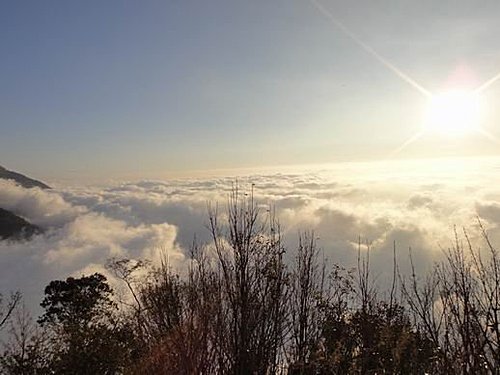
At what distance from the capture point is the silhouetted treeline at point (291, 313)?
23.0ft

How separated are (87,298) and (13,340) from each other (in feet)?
15.3

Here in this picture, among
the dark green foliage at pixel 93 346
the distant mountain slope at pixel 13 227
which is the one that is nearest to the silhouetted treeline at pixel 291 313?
the dark green foliage at pixel 93 346

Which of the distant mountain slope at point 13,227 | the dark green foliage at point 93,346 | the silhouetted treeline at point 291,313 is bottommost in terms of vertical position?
the distant mountain slope at point 13,227

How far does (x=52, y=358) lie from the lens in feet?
61.1

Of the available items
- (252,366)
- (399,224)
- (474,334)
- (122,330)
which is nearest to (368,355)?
(252,366)

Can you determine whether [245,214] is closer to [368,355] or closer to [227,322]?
[227,322]

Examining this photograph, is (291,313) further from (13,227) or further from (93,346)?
(13,227)

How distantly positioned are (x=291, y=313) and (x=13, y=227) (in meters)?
155

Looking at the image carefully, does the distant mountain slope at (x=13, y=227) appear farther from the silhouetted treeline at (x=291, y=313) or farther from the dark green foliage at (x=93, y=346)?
the silhouetted treeline at (x=291, y=313)

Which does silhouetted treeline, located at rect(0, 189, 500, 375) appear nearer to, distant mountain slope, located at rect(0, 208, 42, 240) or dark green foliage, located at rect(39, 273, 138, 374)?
dark green foliage, located at rect(39, 273, 138, 374)

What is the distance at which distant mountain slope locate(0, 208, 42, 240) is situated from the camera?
137750mm

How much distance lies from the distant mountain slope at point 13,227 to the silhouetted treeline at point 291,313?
138 meters

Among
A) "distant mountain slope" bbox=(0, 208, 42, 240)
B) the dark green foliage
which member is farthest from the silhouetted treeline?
"distant mountain slope" bbox=(0, 208, 42, 240)

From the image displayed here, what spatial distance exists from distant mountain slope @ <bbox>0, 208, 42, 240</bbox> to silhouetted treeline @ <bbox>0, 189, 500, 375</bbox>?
13779 cm
